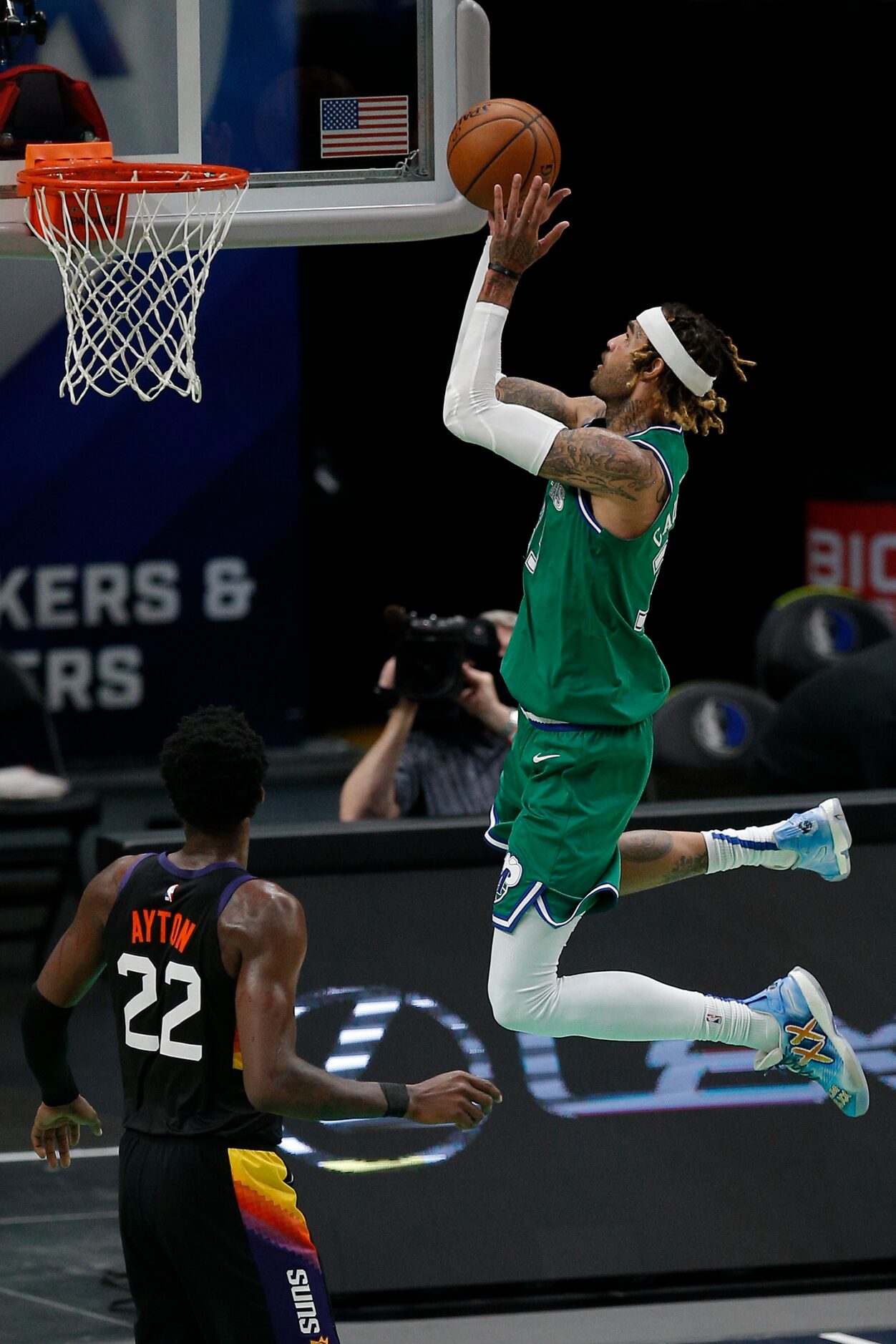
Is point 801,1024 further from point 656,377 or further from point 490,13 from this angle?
point 490,13

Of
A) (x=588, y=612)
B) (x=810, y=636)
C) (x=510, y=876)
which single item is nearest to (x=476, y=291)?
(x=588, y=612)

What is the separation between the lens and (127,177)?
491 centimetres

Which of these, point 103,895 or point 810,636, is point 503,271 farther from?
point 810,636

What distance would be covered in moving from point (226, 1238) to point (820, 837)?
1.78 metres

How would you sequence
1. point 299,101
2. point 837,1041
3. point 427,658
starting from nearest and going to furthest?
1. point 837,1041
2. point 299,101
3. point 427,658

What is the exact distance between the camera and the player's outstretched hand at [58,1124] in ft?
13.7

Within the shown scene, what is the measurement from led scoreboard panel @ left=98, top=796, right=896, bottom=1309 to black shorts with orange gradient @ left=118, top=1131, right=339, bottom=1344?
1.79m

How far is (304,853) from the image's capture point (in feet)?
Result: 18.7

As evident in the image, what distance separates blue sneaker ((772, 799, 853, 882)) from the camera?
4727 millimetres

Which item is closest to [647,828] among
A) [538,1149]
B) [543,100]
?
[538,1149]

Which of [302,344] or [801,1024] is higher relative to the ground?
[801,1024]

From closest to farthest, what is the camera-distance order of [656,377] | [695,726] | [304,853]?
[656,377] < [304,853] < [695,726]

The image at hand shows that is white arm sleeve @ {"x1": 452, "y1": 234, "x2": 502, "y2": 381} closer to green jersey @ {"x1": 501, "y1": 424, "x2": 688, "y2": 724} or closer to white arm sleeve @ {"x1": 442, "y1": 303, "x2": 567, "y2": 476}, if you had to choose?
white arm sleeve @ {"x1": 442, "y1": 303, "x2": 567, "y2": 476}

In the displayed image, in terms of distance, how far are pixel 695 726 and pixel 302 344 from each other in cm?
801
